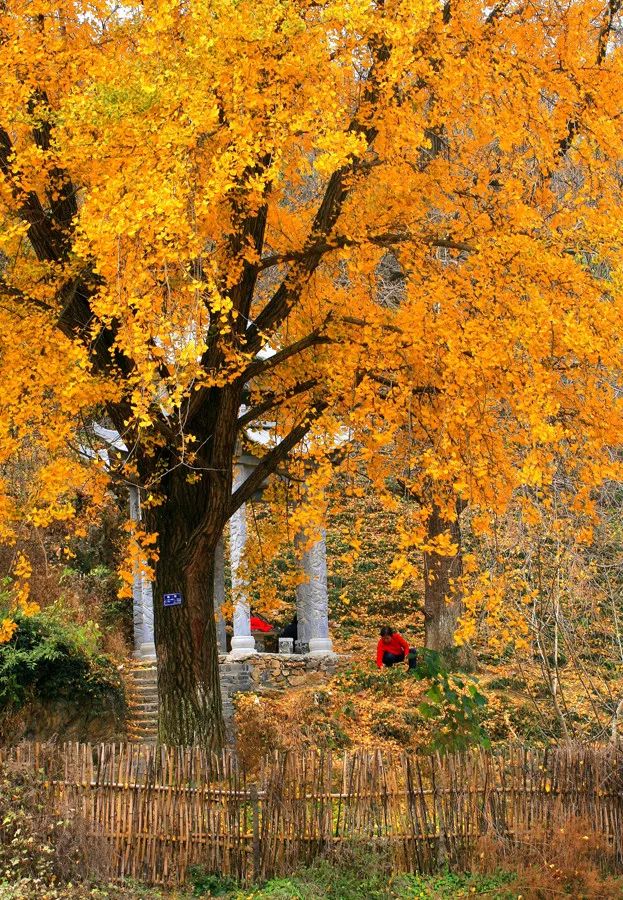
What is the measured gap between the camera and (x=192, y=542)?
36.1 feet

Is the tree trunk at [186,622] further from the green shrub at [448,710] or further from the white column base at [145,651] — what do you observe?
the white column base at [145,651]

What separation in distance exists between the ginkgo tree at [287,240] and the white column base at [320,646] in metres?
9.16

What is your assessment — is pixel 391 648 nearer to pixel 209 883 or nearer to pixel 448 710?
pixel 448 710

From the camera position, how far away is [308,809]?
8891 millimetres

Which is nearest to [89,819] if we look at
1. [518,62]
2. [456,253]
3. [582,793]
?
[582,793]

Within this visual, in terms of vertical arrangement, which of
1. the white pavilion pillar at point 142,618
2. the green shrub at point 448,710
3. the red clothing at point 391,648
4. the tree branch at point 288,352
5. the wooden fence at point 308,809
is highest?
the tree branch at point 288,352

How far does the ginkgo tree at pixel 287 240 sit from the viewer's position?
8305mm

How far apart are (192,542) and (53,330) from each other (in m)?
2.56

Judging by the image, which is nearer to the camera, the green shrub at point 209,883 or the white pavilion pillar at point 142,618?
the green shrub at point 209,883

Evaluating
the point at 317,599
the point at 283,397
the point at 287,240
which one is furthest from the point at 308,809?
the point at 317,599

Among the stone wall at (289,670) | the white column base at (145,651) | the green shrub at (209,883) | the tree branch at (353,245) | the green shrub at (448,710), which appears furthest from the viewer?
the white column base at (145,651)

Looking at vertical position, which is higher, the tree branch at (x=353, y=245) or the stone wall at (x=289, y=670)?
the tree branch at (x=353, y=245)

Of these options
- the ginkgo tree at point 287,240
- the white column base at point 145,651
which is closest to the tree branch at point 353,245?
the ginkgo tree at point 287,240

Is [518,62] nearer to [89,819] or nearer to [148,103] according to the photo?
[148,103]
